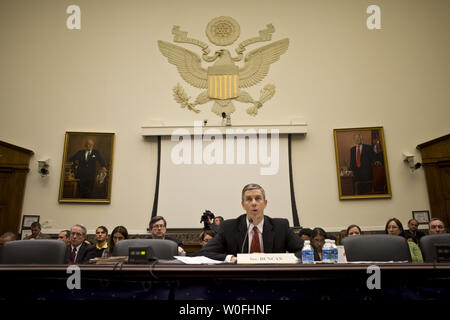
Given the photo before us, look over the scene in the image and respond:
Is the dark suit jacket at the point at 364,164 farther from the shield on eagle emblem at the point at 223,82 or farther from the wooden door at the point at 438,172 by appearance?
the shield on eagle emblem at the point at 223,82

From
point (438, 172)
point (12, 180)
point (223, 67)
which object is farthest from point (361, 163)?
point (12, 180)

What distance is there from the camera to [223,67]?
797 cm

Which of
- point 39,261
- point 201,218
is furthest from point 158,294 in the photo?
point 201,218

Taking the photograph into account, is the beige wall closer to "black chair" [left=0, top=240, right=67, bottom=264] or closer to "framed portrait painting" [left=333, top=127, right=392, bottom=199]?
"framed portrait painting" [left=333, top=127, right=392, bottom=199]

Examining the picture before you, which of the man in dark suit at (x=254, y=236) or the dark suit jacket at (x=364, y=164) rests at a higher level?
the dark suit jacket at (x=364, y=164)

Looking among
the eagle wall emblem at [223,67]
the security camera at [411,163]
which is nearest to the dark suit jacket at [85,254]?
the eagle wall emblem at [223,67]

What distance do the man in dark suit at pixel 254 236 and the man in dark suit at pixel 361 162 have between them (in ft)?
16.6

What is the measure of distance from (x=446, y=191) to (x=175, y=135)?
19.8 ft

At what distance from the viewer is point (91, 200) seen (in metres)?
7.24

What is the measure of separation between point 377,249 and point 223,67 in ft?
20.7

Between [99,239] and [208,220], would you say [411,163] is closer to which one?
[208,220]

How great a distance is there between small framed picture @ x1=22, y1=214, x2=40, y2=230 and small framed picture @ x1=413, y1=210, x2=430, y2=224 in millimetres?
8253

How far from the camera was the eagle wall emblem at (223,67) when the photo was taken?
779 centimetres

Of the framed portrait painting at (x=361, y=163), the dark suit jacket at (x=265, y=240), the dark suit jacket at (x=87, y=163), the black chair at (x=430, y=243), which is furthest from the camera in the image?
the dark suit jacket at (x=87, y=163)
